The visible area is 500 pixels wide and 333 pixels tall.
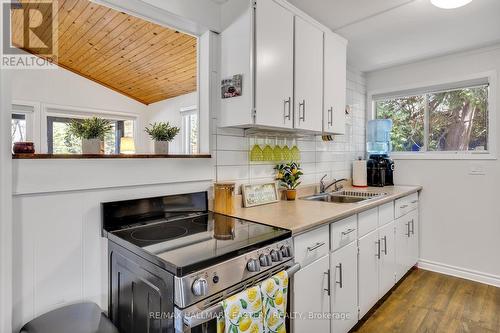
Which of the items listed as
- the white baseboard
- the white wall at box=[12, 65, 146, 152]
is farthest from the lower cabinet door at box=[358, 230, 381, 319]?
the white wall at box=[12, 65, 146, 152]

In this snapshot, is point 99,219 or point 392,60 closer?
point 99,219

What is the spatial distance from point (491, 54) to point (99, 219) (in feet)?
11.2

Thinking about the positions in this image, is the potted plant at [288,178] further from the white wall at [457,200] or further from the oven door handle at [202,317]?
the white wall at [457,200]

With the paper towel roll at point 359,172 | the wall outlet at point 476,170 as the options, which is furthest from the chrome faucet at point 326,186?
the wall outlet at point 476,170

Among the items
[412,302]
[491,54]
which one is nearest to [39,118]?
[412,302]

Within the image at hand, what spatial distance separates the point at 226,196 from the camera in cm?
173

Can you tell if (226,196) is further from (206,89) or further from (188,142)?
(188,142)

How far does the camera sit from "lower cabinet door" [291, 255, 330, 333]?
1412 millimetres

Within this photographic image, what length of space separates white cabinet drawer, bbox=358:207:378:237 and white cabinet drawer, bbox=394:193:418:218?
48 centimetres

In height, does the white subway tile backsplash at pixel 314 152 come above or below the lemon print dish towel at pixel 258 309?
above

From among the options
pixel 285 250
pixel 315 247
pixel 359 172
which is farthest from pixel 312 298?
pixel 359 172

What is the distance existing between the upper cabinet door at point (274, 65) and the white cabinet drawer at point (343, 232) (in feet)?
2.30

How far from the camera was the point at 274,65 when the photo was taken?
5.65 ft

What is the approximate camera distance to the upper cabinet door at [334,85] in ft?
7.11
